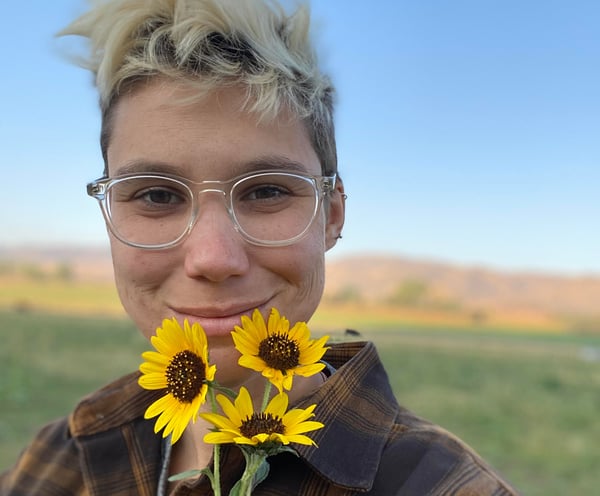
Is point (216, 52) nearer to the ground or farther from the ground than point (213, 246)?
farther from the ground

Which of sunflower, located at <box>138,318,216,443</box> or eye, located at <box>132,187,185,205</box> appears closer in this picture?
sunflower, located at <box>138,318,216,443</box>

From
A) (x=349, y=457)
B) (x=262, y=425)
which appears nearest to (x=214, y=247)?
(x=262, y=425)

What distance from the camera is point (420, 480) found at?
4.67ft

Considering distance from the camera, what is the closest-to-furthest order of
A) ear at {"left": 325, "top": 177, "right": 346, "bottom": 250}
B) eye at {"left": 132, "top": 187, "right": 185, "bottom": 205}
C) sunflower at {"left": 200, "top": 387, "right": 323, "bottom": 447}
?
sunflower at {"left": 200, "top": 387, "right": 323, "bottom": 447} → eye at {"left": 132, "top": 187, "right": 185, "bottom": 205} → ear at {"left": 325, "top": 177, "right": 346, "bottom": 250}

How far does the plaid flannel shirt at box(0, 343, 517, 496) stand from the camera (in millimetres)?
1418

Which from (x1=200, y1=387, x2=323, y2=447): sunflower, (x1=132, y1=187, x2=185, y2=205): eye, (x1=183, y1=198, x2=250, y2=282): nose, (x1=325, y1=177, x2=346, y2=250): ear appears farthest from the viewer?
(x1=325, y1=177, x2=346, y2=250): ear

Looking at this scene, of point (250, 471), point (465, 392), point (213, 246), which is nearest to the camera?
point (250, 471)

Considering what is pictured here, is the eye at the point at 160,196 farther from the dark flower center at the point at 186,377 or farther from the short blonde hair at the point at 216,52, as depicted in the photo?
the dark flower center at the point at 186,377

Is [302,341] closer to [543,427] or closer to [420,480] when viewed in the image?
[420,480]

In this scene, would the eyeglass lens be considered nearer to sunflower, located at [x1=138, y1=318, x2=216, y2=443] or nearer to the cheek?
the cheek

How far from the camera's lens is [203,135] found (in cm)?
141

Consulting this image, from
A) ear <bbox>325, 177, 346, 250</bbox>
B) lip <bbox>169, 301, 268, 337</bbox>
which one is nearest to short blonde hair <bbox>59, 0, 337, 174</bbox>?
ear <bbox>325, 177, 346, 250</bbox>

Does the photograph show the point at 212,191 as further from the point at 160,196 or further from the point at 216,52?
the point at 216,52

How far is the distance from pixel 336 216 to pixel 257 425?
872 millimetres
